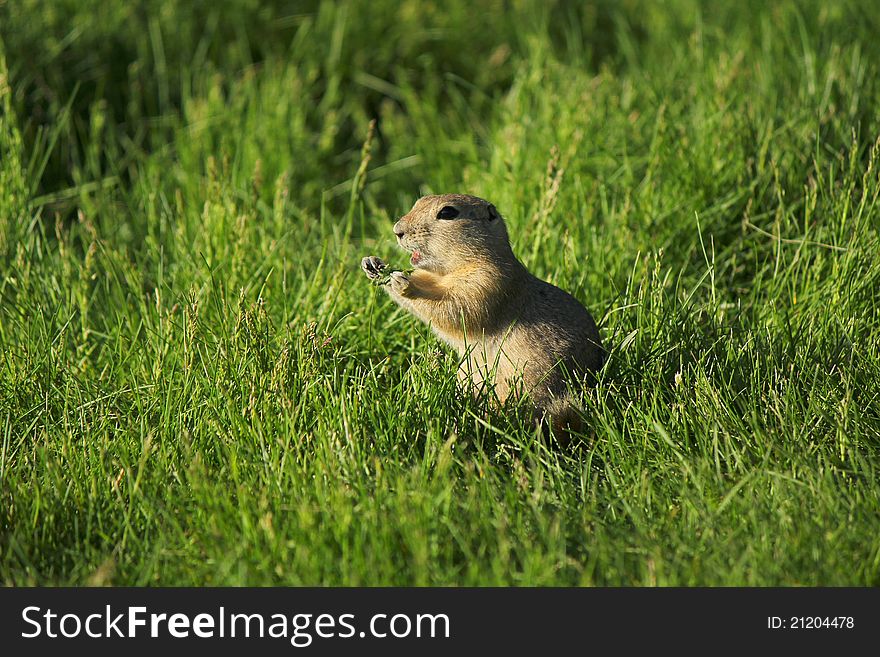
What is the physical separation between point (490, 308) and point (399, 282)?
35 cm

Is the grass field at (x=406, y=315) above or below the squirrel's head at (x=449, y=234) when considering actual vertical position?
below

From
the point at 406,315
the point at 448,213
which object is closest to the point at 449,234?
the point at 448,213

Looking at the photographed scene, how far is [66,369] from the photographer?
3.83m

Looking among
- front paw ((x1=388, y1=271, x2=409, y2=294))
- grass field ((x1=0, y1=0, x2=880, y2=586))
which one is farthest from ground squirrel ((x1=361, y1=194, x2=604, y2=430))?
grass field ((x1=0, y1=0, x2=880, y2=586))

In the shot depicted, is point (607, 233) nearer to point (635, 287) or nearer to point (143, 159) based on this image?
point (635, 287)

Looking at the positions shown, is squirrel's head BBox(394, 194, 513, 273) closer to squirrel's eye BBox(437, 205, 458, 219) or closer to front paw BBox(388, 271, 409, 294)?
squirrel's eye BBox(437, 205, 458, 219)

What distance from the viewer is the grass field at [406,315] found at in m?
2.97

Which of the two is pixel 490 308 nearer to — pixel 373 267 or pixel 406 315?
→ pixel 373 267

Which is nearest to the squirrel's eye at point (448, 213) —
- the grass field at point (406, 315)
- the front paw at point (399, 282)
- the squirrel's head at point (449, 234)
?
the squirrel's head at point (449, 234)

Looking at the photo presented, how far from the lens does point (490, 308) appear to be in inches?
147

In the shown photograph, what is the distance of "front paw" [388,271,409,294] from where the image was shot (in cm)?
373

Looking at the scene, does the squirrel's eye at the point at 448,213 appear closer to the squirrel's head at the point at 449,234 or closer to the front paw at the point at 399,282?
the squirrel's head at the point at 449,234

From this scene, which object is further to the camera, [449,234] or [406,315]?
[406,315]
